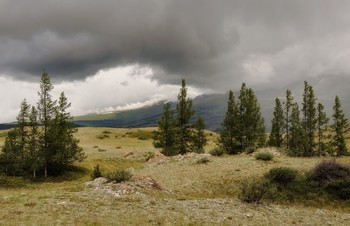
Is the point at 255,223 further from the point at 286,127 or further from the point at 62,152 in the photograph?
the point at 286,127

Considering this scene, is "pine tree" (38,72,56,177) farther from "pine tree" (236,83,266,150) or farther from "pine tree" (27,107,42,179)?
"pine tree" (236,83,266,150)

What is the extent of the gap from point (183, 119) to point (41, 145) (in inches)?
1017

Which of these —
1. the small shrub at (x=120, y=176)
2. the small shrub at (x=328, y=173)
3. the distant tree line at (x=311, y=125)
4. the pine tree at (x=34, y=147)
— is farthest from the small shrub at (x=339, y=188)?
the distant tree line at (x=311, y=125)

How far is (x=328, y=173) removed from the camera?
2880 cm

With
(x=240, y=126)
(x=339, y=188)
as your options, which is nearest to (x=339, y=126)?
(x=240, y=126)

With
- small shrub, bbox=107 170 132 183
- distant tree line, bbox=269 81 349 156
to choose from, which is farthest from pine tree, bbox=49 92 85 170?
distant tree line, bbox=269 81 349 156

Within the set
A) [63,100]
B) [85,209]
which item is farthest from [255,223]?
[63,100]

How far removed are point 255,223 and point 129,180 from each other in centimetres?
1098

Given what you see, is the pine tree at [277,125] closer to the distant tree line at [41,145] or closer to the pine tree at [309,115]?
the pine tree at [309,115]

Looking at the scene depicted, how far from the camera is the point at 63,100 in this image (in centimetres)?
5122

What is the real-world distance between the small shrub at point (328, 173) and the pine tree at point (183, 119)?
110 feet

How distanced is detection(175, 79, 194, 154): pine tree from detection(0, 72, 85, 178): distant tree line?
19.8 metres

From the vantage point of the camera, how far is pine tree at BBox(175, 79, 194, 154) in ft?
200

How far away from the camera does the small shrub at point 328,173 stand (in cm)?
2814
